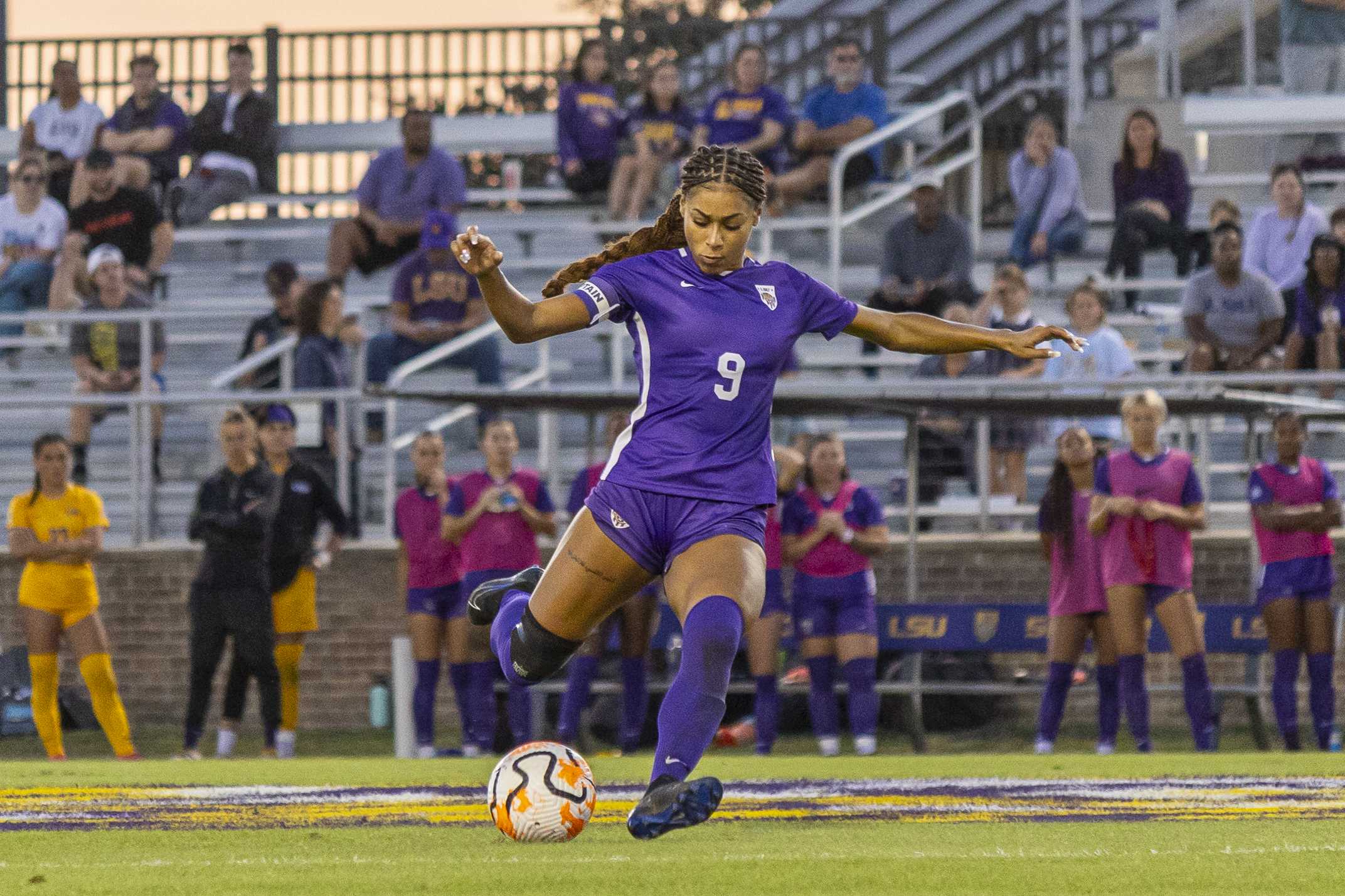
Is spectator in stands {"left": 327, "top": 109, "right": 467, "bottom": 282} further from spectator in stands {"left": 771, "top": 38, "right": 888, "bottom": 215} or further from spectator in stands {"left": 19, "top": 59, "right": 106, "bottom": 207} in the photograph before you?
spectator in stands {"left": 19, "top": 59, "right": 106, "bottom": 207}

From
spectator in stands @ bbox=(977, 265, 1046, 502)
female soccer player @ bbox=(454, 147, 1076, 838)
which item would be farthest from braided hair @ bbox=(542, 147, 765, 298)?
spectator in stands @ bbox=(977, 265, 1046, 502)

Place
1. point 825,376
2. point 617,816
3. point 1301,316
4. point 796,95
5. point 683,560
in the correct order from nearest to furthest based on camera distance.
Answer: point 683,560, point 617,816, point 1301,316, point 825,376, point 796,95

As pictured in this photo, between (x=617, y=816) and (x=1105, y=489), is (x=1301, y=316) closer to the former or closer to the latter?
(x=1105, y=489)

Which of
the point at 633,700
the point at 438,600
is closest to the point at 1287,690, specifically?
the point at 633,700

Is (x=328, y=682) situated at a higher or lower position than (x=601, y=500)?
lower

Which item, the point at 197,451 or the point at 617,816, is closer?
the point at 617,816

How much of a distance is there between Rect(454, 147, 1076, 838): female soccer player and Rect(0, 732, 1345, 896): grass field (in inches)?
25.4

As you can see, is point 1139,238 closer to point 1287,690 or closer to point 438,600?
point 1287,690

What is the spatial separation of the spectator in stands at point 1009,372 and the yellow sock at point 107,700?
6.13m

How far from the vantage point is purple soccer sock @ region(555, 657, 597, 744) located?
1299cm

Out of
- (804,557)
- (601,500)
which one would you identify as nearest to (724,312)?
(601,500)

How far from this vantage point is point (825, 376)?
1717 cm

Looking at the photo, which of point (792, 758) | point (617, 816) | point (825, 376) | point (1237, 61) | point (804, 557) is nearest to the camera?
point (617, 816)

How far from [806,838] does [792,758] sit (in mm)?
5307
